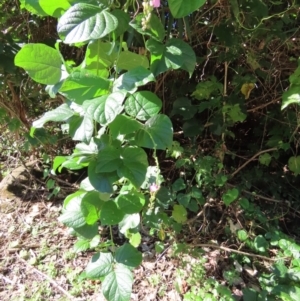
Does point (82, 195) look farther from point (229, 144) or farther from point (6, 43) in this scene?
point (229, 144)

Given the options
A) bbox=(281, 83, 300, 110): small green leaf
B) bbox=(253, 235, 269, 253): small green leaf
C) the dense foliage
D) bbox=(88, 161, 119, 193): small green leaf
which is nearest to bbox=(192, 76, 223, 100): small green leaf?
the dense foliage

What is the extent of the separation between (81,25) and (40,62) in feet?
0.51

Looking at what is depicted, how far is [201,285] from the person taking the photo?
5.31 ft

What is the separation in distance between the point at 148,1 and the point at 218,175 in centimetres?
100

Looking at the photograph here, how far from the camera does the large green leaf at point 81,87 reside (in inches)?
30.9

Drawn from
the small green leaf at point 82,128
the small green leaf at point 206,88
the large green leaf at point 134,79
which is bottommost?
the small green leaf at point 206,88

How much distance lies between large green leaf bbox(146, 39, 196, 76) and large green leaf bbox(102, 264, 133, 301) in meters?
0.57

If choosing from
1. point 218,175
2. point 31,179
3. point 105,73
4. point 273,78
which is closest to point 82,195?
point 105,73

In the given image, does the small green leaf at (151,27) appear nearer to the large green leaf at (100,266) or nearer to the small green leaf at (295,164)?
the large green leaf at (100,266)

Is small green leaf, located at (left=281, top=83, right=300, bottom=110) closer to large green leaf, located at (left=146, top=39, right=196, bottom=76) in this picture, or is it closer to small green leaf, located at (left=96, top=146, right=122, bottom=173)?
large green leaf, located at (left=146, top=39, right=196, bottom=76)

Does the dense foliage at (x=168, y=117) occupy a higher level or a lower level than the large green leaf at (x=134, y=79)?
lower

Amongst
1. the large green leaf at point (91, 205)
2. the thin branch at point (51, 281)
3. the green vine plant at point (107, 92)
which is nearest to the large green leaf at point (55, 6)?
the green vine plant at point (107, 92)

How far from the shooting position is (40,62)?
32.6 inches

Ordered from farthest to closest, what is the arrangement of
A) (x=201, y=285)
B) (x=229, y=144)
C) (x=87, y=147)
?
(x=229, y=144) → (x=201, y=285) → (x=87, y=147)
